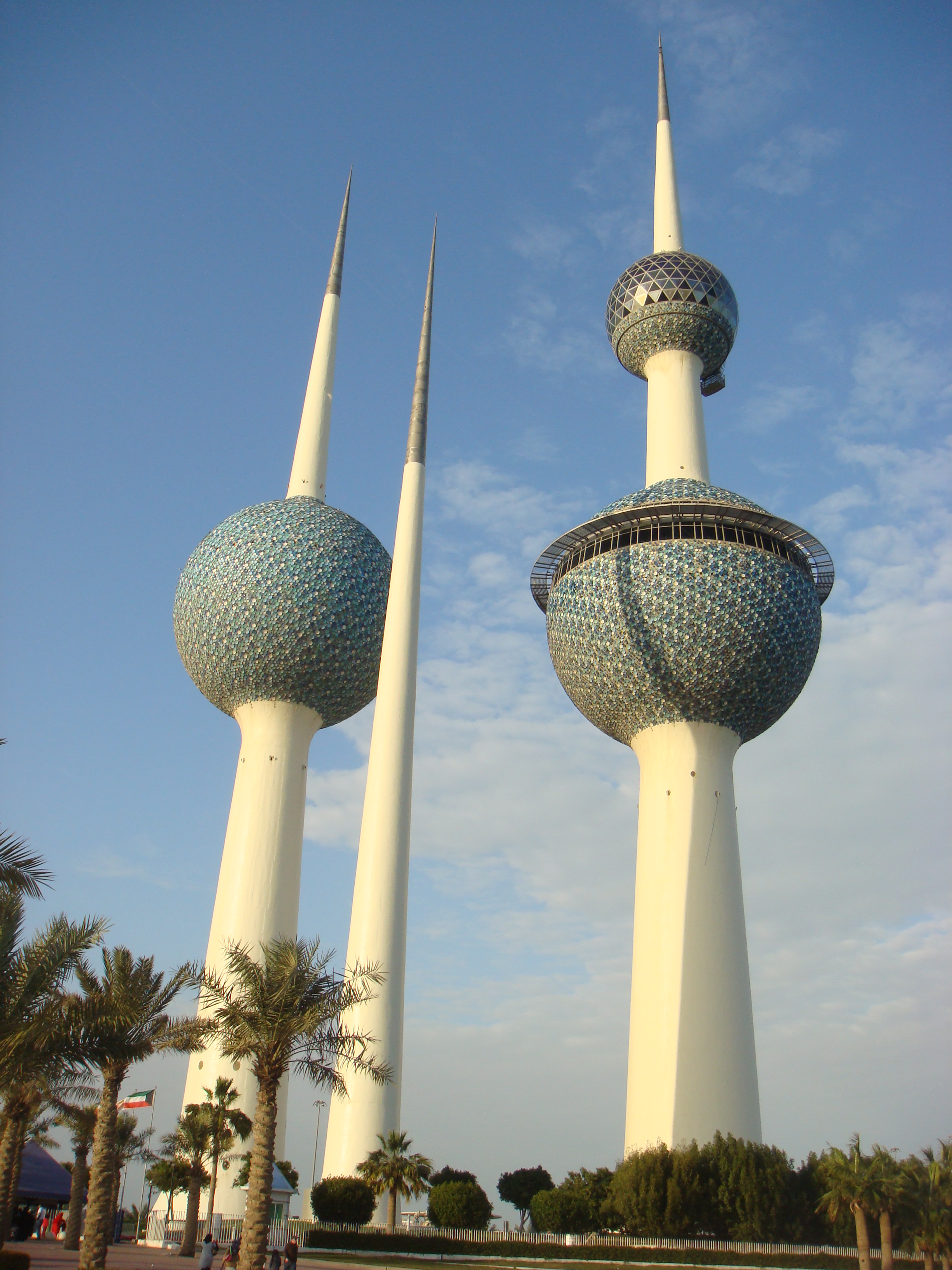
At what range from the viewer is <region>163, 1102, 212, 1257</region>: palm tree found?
34719mm

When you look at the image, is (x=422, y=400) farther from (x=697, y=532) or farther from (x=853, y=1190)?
(x=853, y=1190)

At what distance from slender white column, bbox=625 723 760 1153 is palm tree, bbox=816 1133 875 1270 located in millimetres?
6150

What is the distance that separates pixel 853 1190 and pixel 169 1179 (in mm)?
25098

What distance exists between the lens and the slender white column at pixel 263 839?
45594mm

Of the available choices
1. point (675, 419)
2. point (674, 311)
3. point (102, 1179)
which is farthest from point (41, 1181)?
point (674, 311)

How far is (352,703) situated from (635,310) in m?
25.2

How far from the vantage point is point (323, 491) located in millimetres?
56469

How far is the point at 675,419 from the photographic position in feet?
181

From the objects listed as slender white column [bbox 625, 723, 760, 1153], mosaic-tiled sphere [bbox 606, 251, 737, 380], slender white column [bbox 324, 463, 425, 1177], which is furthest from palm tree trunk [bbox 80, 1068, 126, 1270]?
mosaic-tiled sphere [bbox 606, 251, 737, 380]

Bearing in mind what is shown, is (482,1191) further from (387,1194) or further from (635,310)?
(635,310)

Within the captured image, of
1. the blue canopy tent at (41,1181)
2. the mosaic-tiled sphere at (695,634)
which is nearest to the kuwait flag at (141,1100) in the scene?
the blue canopy tent at (41,1181)

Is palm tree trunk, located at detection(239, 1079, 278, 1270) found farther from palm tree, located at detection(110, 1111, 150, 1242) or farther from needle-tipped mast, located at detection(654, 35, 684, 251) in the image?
needle-tipped mast, located at detection(654, 35, 684, 251)

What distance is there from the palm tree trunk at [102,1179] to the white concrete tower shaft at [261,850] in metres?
20.9

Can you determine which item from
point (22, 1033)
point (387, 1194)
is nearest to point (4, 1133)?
point (22, 1033)
